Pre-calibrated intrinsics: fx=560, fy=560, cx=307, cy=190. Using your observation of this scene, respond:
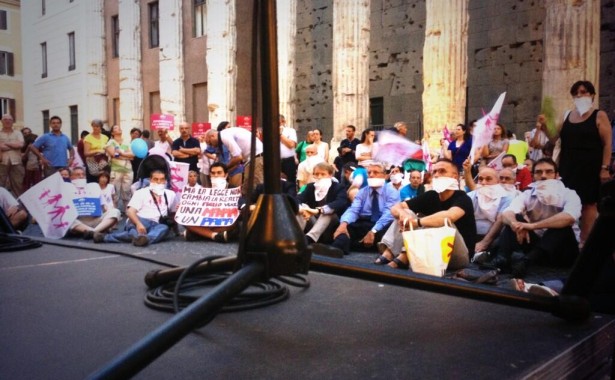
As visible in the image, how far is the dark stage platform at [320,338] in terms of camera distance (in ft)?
3.66

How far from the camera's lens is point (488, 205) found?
5.58 m

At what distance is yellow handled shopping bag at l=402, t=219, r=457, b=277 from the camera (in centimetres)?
408

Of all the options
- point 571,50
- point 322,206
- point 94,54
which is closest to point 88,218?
point 94,54

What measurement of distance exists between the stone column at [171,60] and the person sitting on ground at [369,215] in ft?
42.2

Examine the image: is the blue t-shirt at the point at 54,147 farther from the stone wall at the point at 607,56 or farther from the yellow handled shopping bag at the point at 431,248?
the stone wall at the point at 607,56

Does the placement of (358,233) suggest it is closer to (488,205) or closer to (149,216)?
(488,205)

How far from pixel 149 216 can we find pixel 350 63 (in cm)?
724

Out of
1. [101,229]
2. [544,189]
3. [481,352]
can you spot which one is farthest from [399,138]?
[101,229]

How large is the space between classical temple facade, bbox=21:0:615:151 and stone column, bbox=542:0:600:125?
2 cm

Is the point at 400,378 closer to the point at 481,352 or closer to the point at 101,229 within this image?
the point at 481,352

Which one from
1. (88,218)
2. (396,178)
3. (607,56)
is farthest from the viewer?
(607,56)

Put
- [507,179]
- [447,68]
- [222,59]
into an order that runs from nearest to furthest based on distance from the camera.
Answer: [507,179] → [447,68] → [222,59]

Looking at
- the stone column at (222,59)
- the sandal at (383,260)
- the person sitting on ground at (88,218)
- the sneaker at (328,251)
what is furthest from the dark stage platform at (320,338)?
the stone column at (222,59)

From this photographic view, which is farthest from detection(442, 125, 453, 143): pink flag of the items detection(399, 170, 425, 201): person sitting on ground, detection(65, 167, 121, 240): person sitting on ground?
detection(65, 167, 121, 240): person sitting on ground
